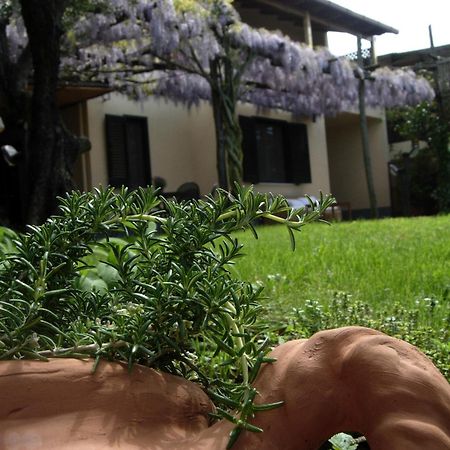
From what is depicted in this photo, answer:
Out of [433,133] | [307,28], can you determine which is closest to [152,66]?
[307,28]

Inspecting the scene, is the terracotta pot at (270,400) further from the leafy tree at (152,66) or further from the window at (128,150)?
the window at (128,150)

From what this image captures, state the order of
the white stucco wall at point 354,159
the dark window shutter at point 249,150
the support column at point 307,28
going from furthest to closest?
the white stucco wall at point 354,159 < the support column at point 307,28 < the dark window shutter at point 249,150

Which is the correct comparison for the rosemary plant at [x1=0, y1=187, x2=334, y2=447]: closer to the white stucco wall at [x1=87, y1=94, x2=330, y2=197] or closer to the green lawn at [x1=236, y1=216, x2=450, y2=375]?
the green lawn at [x1=236, y1=216, x2=450, y2=375]

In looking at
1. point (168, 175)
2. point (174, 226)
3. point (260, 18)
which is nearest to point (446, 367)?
point (174, 226)

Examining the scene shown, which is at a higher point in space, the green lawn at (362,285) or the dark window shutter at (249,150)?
the dark window shutter at (249,150)

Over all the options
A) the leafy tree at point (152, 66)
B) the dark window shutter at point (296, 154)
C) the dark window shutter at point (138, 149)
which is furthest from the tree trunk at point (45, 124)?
the dark window shutter at point (296, 154)

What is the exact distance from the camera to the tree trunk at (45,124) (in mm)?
6891

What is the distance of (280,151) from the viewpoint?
16.8m

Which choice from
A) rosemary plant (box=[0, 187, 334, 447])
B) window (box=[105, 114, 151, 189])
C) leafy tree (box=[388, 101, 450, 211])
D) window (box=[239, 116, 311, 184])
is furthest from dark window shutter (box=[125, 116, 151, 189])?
rosemary plant (box=[0, 187, 334, 447])


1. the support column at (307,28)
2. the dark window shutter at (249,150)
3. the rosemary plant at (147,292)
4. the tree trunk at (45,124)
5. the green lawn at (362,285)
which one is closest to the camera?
the rosemary plant at (147,292)

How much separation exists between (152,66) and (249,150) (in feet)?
12.3

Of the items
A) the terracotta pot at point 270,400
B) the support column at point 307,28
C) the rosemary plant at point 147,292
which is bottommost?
the terracotta pot at point 270,400

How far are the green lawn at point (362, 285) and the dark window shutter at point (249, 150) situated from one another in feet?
32.5

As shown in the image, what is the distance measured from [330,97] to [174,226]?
15403 millimetres
